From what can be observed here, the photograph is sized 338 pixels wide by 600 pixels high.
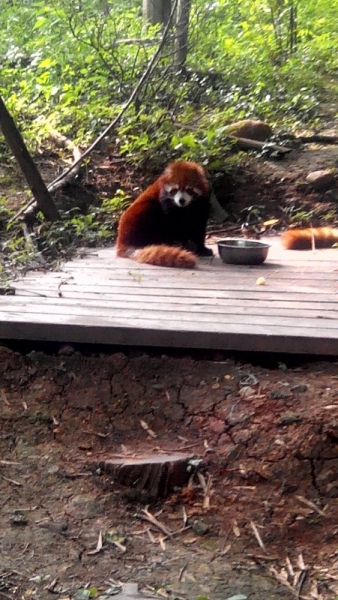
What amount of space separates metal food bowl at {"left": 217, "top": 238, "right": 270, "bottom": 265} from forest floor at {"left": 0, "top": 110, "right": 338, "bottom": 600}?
1.53 meters

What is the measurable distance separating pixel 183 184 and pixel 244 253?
850mm

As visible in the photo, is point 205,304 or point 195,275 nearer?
point 205,304

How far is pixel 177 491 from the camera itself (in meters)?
2.76

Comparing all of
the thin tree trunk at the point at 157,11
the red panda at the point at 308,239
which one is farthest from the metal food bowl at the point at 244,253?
the thin tree trunk at the point at 157,11

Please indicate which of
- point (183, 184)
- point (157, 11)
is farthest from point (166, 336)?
point (157, 11)

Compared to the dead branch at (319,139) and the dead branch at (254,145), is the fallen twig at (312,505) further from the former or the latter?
the dead branch at (319,139)

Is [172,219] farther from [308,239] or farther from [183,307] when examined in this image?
[183,307]

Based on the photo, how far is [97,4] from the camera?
9430 mm

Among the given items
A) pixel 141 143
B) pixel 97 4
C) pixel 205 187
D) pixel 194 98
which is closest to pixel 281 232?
pixel 205 187

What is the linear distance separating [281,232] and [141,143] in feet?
5.75

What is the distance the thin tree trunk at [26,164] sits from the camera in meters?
4.91

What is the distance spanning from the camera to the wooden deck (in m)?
3.11

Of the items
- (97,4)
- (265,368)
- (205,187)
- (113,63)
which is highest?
(97,4)

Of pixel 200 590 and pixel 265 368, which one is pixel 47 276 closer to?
pixel 265 368
